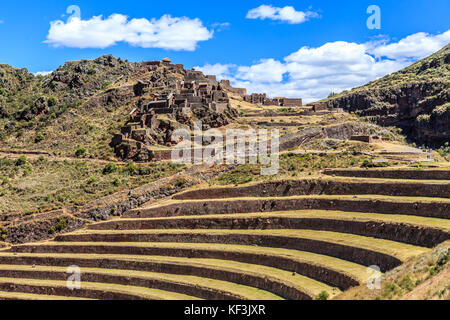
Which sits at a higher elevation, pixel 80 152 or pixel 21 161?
pixel 80 152

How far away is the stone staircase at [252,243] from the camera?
23500 mm

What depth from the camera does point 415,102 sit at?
71.9m

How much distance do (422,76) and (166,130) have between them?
47.4 meters

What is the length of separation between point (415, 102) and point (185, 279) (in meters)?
55.7

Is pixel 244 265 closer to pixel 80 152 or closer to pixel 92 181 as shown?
pixel 92 181

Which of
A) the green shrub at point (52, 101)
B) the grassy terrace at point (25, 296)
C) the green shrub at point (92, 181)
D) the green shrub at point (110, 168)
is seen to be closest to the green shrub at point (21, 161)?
the green shrub at point (110, 168)

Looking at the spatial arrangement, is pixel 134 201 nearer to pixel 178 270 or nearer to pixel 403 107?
pixel 178 270

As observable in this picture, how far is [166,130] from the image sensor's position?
50.8 m

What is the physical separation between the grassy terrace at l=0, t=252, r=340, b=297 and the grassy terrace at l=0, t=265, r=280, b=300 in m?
0.78

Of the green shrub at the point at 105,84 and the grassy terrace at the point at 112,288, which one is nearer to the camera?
the grassy terrace at the point at 112,288

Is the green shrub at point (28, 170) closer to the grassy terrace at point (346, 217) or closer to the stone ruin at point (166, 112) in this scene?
the stone ruin at point (166, 112)

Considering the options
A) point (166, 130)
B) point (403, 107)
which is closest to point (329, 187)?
point (166, 130)

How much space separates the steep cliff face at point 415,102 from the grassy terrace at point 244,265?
46447mm

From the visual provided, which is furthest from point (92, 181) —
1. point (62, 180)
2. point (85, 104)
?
point (85, 104)
